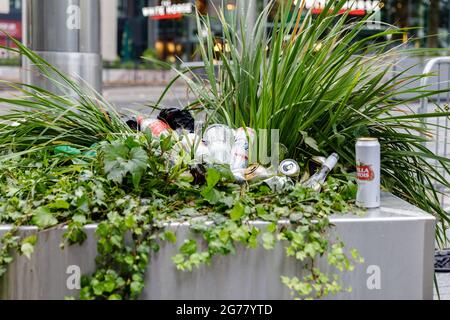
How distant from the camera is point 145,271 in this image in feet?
7.46

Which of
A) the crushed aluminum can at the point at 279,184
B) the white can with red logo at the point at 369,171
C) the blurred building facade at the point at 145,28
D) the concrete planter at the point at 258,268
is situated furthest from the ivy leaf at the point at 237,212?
the blurred building facade at the point at 145,28

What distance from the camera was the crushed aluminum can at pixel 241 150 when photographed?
289cm

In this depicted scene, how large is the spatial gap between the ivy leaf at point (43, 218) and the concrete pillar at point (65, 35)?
2612 millimetres

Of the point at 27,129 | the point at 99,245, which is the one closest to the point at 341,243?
the point at 99,245

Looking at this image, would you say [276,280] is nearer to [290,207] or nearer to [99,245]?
[290,207]

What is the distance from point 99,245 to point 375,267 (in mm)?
958

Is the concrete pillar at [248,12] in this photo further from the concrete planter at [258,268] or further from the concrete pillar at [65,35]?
the concrete planter at [258,268]

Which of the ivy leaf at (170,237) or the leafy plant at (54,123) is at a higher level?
the leafy plant at (54,123)

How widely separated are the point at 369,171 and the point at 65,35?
2.99 metres

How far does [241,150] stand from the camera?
9.49 ft

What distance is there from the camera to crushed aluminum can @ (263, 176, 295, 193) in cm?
271

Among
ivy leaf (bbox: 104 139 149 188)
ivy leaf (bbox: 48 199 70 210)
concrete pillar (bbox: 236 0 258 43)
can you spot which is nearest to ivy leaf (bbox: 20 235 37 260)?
ivy leaf (bbox: 48 199 70 210)

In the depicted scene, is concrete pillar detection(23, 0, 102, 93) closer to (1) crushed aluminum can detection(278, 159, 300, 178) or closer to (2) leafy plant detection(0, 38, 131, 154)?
(2) leafy plant detection(0, 38, 131, 154)

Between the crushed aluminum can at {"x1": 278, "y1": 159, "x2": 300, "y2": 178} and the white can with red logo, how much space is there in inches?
13.5
